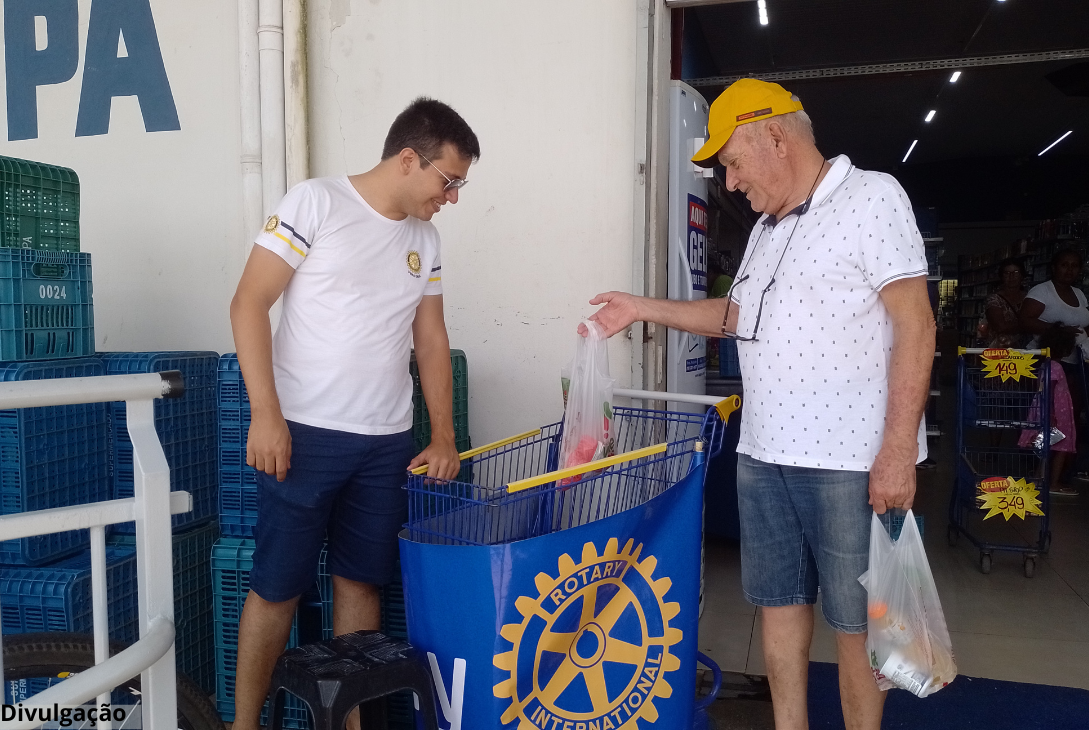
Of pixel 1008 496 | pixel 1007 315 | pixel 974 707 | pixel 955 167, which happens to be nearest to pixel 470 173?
pixel 974 707

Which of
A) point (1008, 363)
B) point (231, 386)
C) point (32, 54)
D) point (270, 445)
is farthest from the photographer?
point (1008, 363)

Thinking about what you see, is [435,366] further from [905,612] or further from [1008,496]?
[1008,496]

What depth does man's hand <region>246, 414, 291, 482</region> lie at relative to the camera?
1.90m

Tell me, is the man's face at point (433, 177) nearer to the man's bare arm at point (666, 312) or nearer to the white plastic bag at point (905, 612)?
the man's bare arm at point (666, 312)

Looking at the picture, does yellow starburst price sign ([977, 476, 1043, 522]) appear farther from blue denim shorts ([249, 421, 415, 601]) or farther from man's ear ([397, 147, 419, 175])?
man's ear ([397, 147, 419, 175])

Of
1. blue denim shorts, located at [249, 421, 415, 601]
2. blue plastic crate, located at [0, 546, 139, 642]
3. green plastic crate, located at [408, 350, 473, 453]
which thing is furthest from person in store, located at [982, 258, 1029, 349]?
blue plastic crate, located at [0, 546, 139, 642]

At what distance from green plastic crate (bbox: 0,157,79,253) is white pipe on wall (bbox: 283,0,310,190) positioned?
0.81m

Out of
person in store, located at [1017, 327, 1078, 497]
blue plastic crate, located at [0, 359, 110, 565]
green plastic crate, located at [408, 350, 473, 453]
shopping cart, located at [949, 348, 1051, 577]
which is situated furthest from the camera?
person in store, located at [1017, 327, 1078, 497]

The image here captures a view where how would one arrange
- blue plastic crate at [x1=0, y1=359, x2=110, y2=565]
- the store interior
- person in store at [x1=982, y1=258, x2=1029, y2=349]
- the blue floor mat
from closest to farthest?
blue plastic crate at [x1=0, y1=359, x2=110, y2=565] < the blue floor mat < the store interior < person in store at [x1=982, y1=258, x2=1029, y2=349]

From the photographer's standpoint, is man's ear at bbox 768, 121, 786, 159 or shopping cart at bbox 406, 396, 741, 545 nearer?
shopping cart at bbox 406, 396, 741, 545

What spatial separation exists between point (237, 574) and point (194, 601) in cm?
36

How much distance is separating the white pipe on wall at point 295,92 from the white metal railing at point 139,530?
2.17 metres

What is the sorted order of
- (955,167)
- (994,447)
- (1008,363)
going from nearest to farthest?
(1008,363) < (994,447) < (955,167)

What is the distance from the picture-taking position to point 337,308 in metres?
2.02
